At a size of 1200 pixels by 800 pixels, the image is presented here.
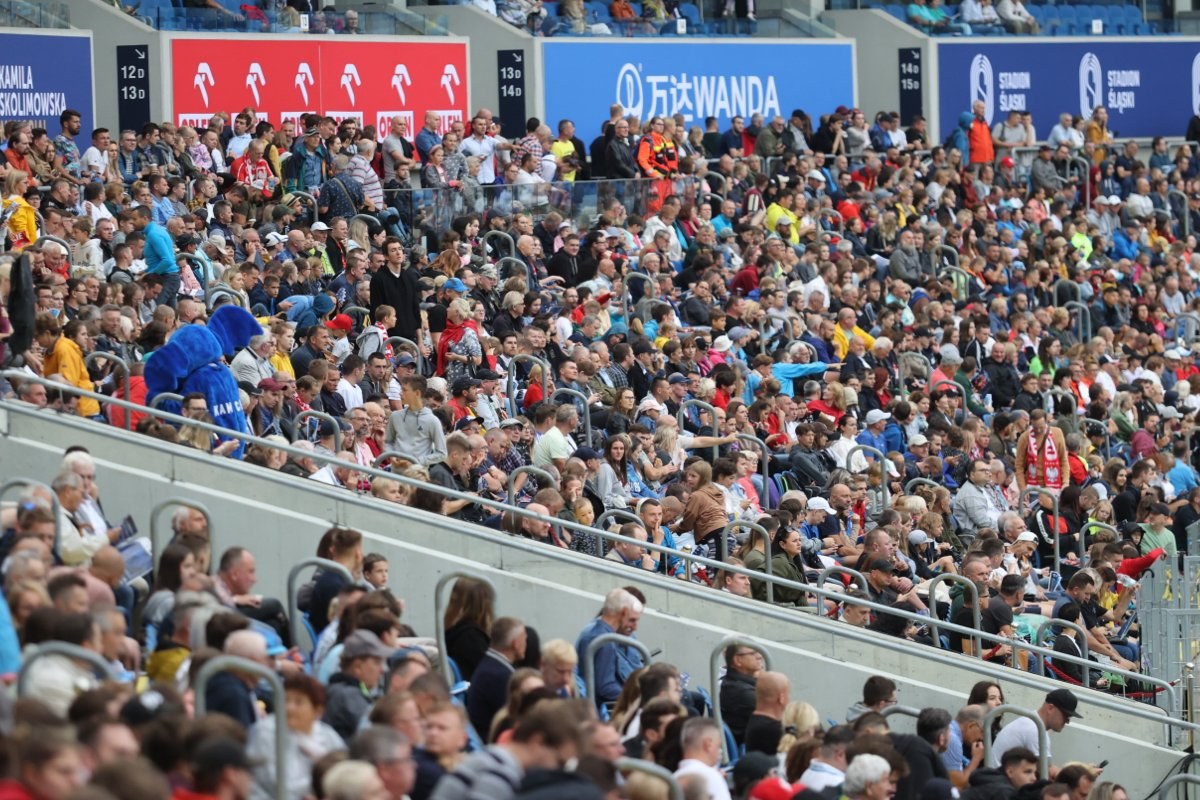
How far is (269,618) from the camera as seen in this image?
10156mm

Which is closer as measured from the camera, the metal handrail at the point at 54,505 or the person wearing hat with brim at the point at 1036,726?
the metal handrail at the point at 54,505

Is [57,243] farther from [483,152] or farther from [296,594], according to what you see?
[483,152]

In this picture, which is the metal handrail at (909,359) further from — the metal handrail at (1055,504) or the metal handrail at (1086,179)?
the metal handrail at (1086,179)

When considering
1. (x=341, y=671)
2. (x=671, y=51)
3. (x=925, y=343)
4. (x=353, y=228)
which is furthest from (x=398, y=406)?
(x=671, y=51)

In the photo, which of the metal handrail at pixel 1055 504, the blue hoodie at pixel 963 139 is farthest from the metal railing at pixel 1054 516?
the blue hoodie at pixel 963 139

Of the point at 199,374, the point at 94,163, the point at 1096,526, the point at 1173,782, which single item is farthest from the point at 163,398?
the point at 1096,526

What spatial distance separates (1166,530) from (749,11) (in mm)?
14570

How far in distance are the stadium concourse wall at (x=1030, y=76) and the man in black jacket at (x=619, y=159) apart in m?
8.55

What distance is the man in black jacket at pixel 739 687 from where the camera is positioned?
35.2 feet

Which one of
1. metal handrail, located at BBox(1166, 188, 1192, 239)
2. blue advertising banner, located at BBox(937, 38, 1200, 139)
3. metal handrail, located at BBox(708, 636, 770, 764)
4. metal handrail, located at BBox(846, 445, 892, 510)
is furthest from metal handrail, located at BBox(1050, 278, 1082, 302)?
metal handrail, located at BBox(708, 636, 770, 764)

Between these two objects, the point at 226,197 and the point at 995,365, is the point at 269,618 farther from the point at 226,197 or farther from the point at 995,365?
the point at 995,365

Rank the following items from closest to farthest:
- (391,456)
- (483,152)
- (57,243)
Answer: (391,456) → (57,243) → (483,152)

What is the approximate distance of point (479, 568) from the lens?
12.2 meters

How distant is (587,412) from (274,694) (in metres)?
8.54
